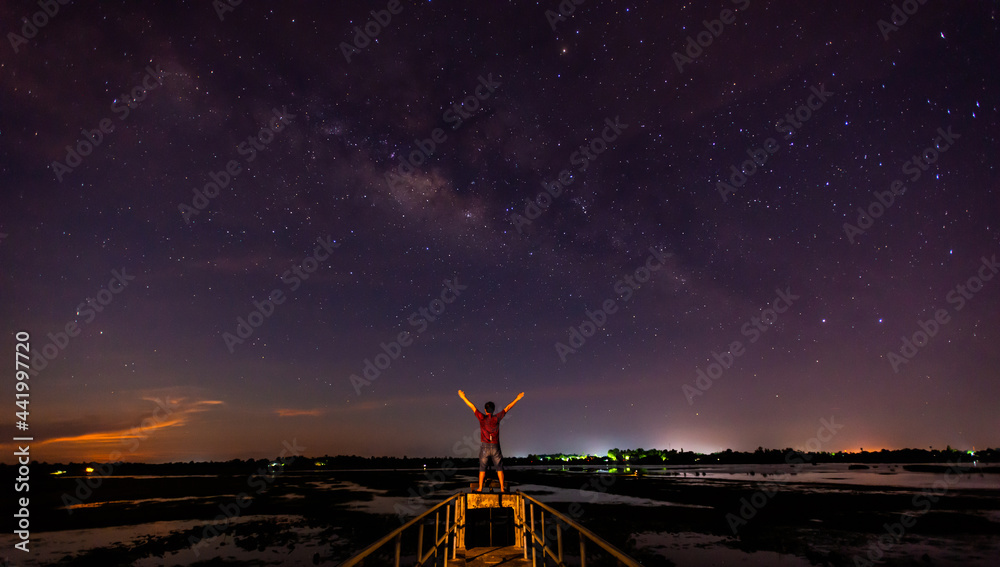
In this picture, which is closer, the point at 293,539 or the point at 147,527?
the point at 293,539

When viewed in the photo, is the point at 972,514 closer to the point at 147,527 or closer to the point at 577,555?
the point at 577,555

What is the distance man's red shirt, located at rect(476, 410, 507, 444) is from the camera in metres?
9.91

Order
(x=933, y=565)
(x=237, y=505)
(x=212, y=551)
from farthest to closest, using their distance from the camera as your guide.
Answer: (x=237, y=505) → (x=212, y=551) → (x=933, y=565)

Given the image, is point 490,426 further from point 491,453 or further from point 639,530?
point 639,530

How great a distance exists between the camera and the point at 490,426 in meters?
9.91

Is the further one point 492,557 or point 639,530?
point 639,530

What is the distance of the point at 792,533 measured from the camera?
78.5 ft

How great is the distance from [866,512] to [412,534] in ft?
91.4

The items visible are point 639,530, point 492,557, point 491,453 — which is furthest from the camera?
point 639,530

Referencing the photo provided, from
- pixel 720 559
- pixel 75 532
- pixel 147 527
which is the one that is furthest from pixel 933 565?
pixel 75 532

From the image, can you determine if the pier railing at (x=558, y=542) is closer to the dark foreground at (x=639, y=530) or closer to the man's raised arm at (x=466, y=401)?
the man's raised arm at (x=466, y=401)

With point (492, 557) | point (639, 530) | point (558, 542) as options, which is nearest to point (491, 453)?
point (492, 557)

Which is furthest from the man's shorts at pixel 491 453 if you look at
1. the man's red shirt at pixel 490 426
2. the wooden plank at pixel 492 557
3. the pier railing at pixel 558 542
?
the wooden plank at pixel 492 557

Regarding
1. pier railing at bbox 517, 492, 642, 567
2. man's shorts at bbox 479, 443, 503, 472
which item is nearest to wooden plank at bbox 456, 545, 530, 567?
pier railing at bbox 517, 492, 642, 567
